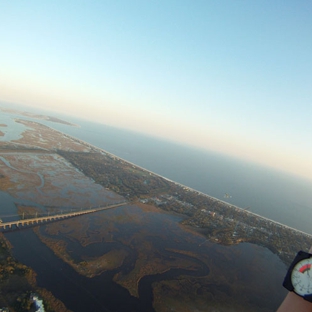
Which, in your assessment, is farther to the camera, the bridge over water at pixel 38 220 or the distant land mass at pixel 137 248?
the bridge over water at pixel 38 220

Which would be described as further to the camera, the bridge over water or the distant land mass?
the bridge over water

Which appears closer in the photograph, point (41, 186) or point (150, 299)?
point (150, 299)

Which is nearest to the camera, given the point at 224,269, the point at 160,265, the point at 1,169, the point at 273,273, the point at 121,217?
the point at 160,265

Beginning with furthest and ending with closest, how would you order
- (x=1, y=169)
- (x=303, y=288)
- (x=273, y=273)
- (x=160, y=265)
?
(x=1, y=169) < (x=273, y=273) < (x=160, y=265) < (x=303, y=288)

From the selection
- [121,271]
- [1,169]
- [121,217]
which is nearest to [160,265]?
[121,271]

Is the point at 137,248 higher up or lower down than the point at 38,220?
higher up

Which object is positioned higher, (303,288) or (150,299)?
(303,288)

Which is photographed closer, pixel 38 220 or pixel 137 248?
pixel 137 248

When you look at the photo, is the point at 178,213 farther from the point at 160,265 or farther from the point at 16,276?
the point at 16,276
